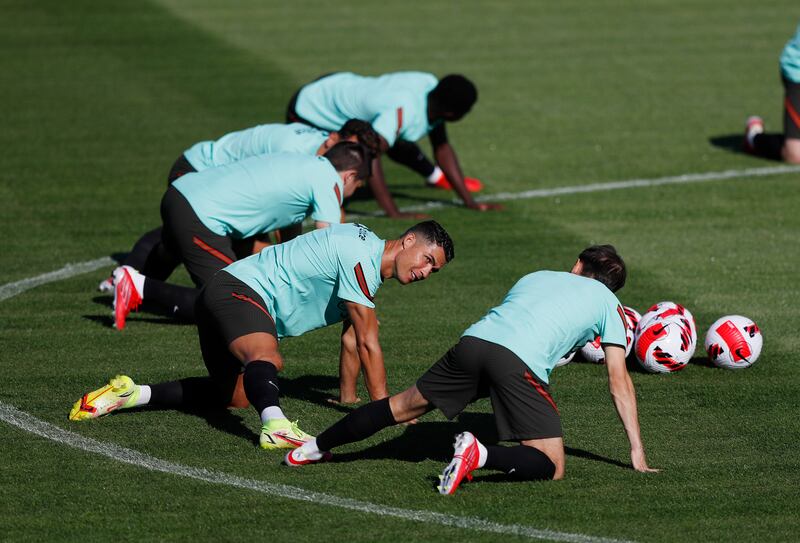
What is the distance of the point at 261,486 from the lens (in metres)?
7.39

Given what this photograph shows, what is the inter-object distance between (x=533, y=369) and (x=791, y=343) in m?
3.94

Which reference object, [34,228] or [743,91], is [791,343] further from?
[743,91]

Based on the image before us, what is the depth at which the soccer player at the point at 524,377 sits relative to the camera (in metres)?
7.35

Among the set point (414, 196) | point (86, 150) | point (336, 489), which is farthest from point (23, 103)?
point (336, 489)

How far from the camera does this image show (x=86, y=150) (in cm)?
1717

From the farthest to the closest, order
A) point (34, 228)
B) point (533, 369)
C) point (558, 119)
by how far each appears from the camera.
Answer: point (558, 119) < point (34, 228) < point (533, 369)

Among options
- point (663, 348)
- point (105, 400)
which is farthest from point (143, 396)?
point (663, 348)

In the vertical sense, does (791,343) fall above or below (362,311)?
below

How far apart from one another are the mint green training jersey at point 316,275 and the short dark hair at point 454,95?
18.5 feet

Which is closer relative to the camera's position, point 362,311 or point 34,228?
point 362,311

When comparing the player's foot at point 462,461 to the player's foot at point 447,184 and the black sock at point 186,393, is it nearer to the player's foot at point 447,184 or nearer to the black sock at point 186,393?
the black sock at point 186,393

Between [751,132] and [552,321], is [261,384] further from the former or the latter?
[751,132]

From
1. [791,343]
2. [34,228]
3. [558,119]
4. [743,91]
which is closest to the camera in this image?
[791,343]

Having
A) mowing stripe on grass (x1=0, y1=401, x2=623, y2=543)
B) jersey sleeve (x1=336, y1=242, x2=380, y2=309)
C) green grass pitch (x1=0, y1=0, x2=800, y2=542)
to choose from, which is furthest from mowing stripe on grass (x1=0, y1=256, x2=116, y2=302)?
jersey sleeve (x1=336, y1=242, x2=380, y2=309)
